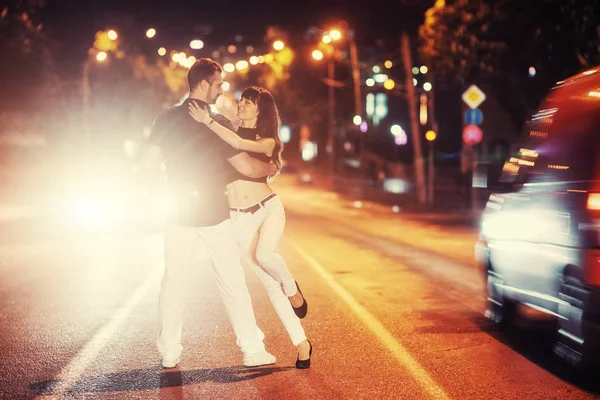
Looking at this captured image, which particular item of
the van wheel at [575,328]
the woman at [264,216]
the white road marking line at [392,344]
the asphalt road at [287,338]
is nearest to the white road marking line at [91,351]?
the asphalt road at [287,338]

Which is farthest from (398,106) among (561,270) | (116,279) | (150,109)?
(561,270)

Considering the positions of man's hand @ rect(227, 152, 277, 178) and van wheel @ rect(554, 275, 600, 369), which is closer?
van wheel @ rect(554, 275, 600, 369)

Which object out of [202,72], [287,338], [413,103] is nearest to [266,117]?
[202,72]

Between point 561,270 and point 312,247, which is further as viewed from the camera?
point 312,247

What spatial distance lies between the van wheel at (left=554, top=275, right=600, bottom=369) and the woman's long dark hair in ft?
7.25

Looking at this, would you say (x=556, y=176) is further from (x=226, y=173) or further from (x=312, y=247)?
(x=312, y=247)

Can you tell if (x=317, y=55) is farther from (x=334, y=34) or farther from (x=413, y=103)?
(x=413, y=103)

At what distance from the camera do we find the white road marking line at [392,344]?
566cm

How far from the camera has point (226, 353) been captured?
672 centimetres

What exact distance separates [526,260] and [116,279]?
6.24 metres

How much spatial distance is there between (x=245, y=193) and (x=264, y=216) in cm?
21

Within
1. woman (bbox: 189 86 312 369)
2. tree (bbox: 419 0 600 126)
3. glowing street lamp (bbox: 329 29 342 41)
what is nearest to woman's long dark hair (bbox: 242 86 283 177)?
woman (bbox: 189 86 312 369)

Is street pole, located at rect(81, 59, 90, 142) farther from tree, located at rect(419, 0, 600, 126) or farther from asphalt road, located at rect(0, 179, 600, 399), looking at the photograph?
asphalt road, located at rect(0, 179, 600, 399)

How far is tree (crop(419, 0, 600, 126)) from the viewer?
19.7 meters
